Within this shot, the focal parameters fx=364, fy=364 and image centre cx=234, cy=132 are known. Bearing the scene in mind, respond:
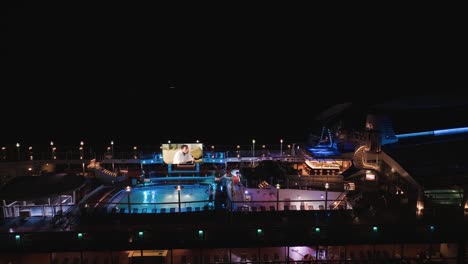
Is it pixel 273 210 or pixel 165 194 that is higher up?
pixel 273 210

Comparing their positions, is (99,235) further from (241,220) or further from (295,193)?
(295,193)

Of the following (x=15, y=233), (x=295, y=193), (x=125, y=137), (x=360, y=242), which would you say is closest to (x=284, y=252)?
(x=360, y=242)

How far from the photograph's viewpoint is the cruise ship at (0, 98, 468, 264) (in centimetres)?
1280

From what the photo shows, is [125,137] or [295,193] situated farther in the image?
[125,137]

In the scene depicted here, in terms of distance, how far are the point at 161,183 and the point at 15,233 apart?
9552 mm

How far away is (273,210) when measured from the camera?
1457cm

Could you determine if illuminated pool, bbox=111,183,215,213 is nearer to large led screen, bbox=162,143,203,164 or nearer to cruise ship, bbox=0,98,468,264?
cruise ship, bbox=0,98,468,264

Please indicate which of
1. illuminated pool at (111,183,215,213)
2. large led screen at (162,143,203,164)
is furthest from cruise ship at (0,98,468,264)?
large led screen at (162,143,203,164)

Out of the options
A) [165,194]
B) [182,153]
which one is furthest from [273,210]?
[182,153]

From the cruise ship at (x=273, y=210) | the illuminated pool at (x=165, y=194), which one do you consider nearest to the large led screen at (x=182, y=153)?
the cruise ship at (x=273, y=210)

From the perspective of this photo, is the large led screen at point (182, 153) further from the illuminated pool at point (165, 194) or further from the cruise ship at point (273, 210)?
the illuminated pool at point (165, 194)

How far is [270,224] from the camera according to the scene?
44.4 feet

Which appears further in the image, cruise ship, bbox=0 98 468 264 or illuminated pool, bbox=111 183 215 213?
illuminated pool, bbox=111 183 215 213

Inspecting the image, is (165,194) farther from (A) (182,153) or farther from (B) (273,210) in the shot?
(B) (273,210)
